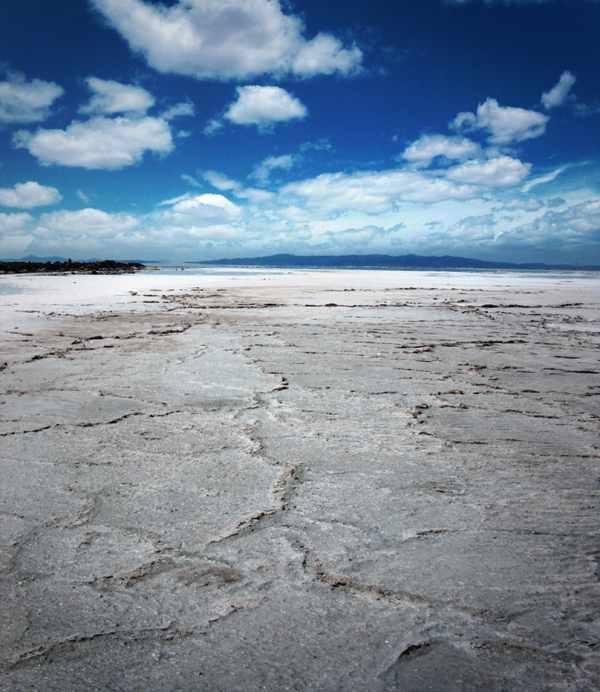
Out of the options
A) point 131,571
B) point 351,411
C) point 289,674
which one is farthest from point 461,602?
point 351,411

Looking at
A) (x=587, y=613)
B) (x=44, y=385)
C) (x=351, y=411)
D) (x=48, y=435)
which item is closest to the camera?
(x=587, y=613)

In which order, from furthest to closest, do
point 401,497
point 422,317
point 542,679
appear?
point 422,317 → point 401,497 → point 542,679

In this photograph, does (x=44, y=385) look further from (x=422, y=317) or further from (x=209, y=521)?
(x=422, y=317)

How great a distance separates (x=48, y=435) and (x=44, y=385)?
1.15 meters

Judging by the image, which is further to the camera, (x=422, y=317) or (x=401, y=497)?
(x=422, y=317)

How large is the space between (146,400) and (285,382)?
107 cm

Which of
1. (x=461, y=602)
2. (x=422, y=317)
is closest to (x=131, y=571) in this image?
(x=461, y=602)

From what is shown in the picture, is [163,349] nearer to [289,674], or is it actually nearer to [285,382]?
[285,382]

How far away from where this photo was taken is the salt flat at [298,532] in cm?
→ 111

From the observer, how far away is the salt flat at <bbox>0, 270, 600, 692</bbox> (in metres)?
1.11

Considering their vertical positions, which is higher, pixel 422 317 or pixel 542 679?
pixel 422 317

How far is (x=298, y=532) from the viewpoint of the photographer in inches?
62.9

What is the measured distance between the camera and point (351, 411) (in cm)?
293

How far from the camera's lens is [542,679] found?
3.48 ft
